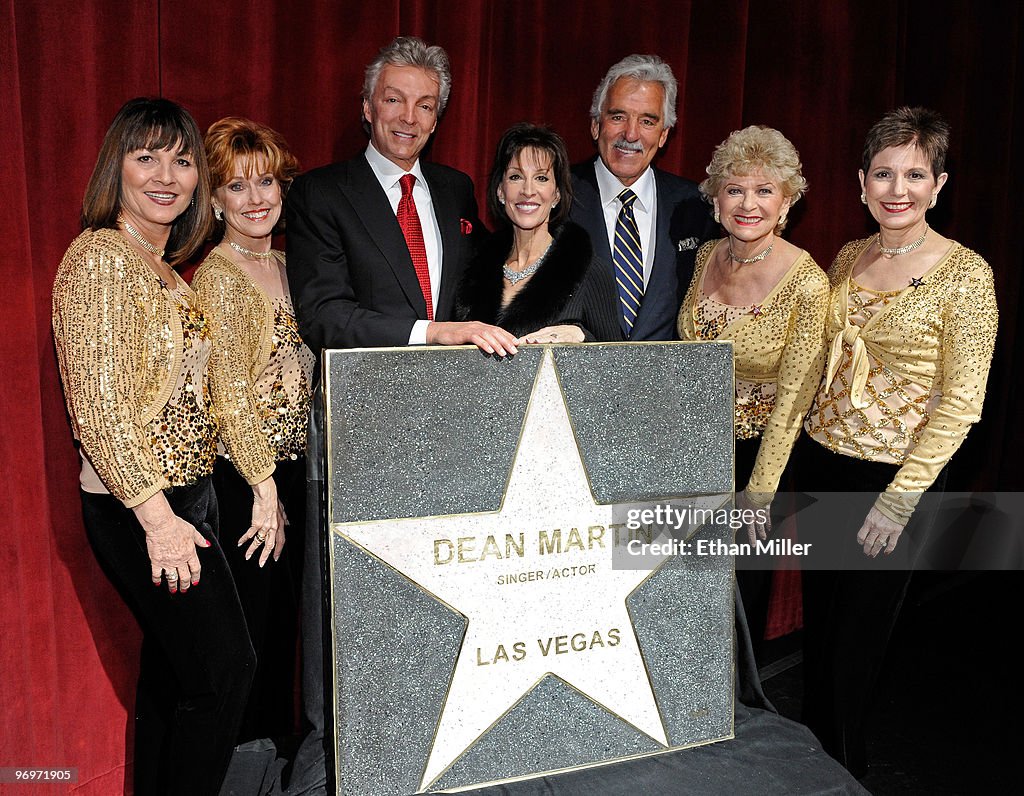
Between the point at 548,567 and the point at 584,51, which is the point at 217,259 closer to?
the point at 548,567

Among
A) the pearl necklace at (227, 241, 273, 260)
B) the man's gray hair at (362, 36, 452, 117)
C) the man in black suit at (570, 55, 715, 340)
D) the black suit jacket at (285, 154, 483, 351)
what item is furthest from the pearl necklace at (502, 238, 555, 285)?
the pearl necklace at (227, 241, 273, 260)

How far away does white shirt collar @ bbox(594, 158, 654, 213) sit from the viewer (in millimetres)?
2502

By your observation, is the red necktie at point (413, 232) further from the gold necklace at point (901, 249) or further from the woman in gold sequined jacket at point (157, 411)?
the gold necklace at point (901, 249)

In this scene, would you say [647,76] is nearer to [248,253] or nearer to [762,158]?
[762,158]

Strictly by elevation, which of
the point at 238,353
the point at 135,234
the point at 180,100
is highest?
the point at 180,100

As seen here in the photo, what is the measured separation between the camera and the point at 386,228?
2.19m

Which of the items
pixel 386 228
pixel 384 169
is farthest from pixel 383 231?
pixel 384 169

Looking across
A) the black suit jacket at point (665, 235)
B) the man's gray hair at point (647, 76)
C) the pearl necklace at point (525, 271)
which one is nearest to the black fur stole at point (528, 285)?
the pearl necklace at point (525, 271)

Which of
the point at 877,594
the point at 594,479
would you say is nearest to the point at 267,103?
the point at 594,479

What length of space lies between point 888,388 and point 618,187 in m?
0.88

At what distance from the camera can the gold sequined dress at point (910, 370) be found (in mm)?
2137

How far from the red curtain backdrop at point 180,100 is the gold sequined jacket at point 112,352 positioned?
17.7 inches

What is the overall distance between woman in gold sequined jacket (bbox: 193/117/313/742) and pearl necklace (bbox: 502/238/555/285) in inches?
20.4

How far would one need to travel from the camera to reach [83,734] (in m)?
2.33
